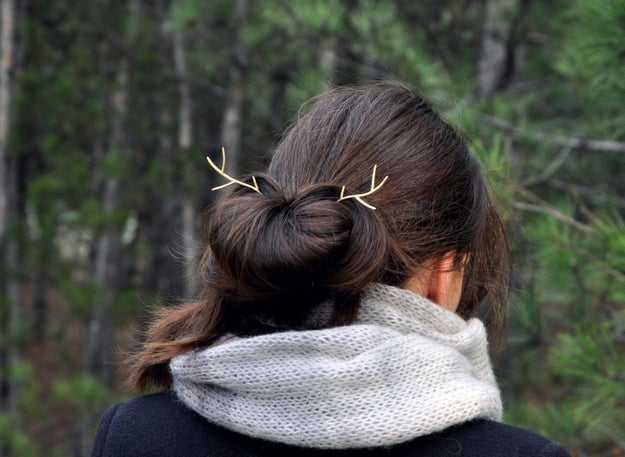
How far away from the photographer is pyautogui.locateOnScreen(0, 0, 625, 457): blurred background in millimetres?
2312

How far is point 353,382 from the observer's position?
44.3 inches

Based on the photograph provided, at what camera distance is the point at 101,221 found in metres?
5.60

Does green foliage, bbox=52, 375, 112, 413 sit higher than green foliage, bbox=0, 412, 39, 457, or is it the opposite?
green foliage, bbox=52, 375, 112, 413

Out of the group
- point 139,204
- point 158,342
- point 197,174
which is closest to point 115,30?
point 197,174

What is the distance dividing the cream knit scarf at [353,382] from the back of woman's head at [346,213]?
0.06m

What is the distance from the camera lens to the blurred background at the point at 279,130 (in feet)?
7.59

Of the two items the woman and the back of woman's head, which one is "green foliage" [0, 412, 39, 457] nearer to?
the woman

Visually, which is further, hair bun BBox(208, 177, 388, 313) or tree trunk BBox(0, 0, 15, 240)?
tree trunk BBox(0, 0, 15, 240)

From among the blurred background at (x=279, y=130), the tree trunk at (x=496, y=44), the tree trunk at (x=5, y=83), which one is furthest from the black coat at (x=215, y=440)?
the tree trunk at (x=5, y=83)

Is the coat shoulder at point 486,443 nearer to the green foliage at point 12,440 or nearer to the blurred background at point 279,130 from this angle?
the blurred background at point 279,130

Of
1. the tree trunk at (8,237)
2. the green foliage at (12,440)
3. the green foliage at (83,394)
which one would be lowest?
the green foliage at (12,440)

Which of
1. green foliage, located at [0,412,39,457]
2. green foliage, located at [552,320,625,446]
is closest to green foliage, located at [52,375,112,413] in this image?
green foliage, located at [0,412,39,457]

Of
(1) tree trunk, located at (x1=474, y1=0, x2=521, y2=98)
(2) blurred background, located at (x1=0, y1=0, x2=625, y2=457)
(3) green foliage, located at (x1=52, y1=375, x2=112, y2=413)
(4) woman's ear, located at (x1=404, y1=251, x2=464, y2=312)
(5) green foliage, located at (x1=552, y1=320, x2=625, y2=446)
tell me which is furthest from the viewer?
(3) green foliage, located at (x1=52, y1=375, x2=112, y2=413)

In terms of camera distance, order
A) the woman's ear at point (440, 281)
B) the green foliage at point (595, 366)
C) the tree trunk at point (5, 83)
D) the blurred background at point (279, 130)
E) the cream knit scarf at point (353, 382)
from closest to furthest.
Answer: the cream knit scarf at point (353, 382), the woman's ear at point (440, 281), the green foliage at point (595, 366), the blurred background at point (279, 130), the tree trunk at point (5, 83)
